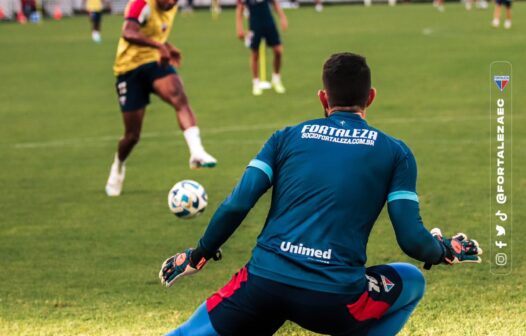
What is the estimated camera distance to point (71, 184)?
40.8 ft

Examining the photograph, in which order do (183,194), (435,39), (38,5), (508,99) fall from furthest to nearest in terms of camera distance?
(38,5) → (435,39) → (508,99) → (183,194)

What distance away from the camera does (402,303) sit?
4.82 metres

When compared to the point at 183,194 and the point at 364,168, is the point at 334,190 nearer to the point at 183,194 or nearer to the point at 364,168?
the point at 364,168

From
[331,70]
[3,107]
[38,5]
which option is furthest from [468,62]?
[38,5]

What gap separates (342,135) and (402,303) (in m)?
0.82

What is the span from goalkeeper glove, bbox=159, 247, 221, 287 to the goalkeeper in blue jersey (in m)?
0.09

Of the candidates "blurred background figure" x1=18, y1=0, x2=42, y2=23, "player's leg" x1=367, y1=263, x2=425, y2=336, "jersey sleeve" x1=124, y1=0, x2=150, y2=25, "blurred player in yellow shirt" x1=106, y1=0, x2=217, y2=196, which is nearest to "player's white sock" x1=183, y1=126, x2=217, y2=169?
"blurred player in yellow shirt" x1=106, y1=0, x2=217, y2=196

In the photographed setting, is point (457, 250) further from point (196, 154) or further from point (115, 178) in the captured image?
point (115, 178)

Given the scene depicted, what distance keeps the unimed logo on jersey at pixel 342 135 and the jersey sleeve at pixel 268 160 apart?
5.2 inches

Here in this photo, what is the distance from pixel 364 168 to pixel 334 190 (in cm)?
17

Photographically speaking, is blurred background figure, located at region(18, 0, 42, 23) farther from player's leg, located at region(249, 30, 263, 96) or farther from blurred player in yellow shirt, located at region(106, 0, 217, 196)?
blurred player in yellow shirt, located at region(106, 0, 217, 196)

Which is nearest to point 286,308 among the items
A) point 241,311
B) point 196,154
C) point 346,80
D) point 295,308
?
point 295,308

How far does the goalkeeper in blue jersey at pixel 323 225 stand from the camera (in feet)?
14.9

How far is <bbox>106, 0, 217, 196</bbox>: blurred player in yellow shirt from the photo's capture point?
11.2m
